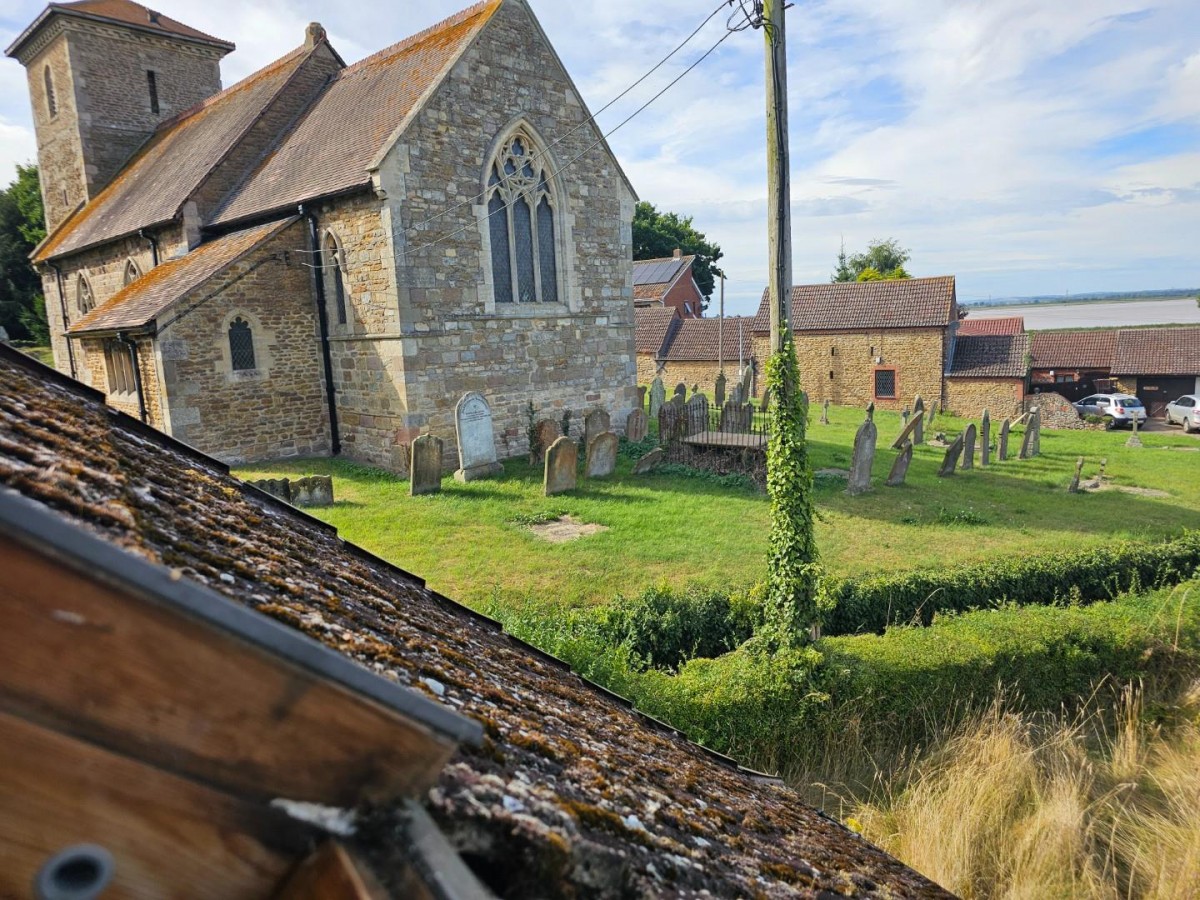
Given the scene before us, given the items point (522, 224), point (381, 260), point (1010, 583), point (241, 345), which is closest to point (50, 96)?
point (241, 345)

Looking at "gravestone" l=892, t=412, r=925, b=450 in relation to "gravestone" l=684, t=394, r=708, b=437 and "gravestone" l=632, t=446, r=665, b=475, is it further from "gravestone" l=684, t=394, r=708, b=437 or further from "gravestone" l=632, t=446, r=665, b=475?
"gravestone" l=632, t=446, r=665, b=475

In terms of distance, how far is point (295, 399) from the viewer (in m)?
15.5

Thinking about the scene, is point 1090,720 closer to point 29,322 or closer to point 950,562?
point 950,562

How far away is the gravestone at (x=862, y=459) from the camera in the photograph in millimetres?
13797

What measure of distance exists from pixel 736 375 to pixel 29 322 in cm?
3429

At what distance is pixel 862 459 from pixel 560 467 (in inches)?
235

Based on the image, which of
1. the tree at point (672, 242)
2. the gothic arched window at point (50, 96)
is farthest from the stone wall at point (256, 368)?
the tree at point (672, 242)

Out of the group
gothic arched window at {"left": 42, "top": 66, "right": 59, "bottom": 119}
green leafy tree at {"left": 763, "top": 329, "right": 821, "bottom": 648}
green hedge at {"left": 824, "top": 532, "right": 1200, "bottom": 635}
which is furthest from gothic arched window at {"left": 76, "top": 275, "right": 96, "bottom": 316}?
green hedge at {"left": 824, "top": 532, "right": 1200, "bottom": 635}

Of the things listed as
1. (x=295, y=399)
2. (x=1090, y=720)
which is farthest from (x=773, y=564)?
(x=295, y=399)

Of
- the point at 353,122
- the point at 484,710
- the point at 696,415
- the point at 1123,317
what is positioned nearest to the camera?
the point at 484,710

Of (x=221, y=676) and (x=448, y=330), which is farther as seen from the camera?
(x=448, y=330)

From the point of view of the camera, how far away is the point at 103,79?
23.0 metres

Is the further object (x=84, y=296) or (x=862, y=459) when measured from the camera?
(x=84, y=296)

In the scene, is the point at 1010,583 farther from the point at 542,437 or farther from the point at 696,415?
the point at 542,437
